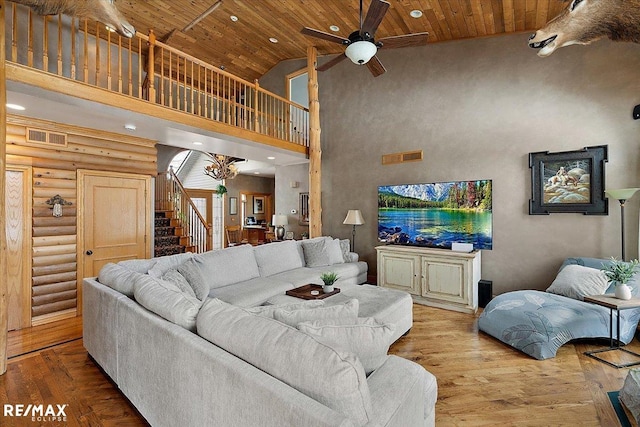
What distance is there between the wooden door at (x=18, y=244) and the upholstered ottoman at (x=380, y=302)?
10.1 feet

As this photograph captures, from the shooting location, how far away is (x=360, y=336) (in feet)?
4.71

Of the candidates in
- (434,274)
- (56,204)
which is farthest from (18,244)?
(434,274)

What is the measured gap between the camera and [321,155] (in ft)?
21.1

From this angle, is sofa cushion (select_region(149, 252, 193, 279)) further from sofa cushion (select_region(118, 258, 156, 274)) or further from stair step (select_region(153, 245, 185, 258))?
stair step (select_region(153, 245, 185, 258))

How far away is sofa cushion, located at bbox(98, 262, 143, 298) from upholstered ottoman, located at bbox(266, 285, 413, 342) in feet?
4.24

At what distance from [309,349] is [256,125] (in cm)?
471

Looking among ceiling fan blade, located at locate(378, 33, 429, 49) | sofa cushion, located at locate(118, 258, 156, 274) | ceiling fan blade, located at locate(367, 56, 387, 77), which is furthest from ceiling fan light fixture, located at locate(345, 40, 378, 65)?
sofa cushion, located at locate(118, 258, 156, 274)

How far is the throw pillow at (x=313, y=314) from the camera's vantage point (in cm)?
157

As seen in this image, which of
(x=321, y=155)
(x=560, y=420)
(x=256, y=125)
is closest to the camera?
(x=560, y=420)

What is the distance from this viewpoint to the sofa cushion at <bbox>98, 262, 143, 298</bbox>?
2.43 metres

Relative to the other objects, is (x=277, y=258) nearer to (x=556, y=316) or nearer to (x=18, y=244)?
(x=18, y=244)

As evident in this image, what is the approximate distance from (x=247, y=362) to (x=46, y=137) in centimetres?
440

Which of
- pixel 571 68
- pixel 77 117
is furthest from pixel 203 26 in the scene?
pixel 571 68

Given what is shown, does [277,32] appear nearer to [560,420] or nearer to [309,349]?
[309,349]
